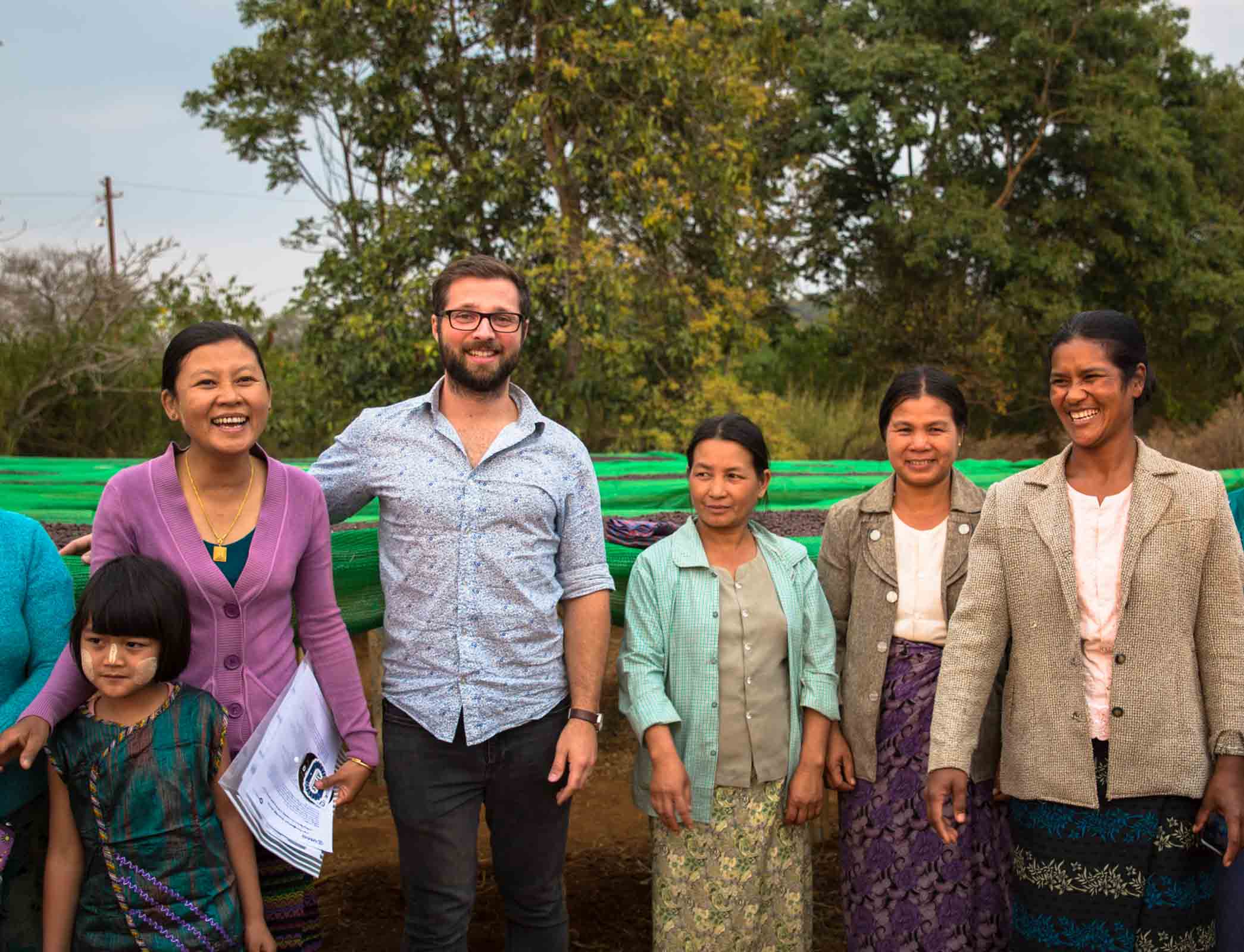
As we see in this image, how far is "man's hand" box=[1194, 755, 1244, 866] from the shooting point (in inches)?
77.4

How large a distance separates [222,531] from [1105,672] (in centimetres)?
156

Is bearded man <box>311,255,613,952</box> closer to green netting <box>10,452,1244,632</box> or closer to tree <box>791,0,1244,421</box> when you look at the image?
green netting <box>10,452,1244,632</box>

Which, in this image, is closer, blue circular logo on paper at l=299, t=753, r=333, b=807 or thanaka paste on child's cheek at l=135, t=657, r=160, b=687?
thanaka paste on child's cheek at l=135, t=657, r=160, b=687

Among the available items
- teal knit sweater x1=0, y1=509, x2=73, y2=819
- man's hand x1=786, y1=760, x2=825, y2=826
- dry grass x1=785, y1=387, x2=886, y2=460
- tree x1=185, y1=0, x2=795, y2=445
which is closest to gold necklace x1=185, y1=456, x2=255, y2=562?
teal knit sweater x1=0, y1=509, x2=73, y2=819

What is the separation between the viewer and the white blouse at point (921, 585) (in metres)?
2.40

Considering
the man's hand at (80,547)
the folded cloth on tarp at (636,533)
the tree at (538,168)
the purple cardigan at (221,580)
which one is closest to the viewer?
the purple cardigan at (221,580)

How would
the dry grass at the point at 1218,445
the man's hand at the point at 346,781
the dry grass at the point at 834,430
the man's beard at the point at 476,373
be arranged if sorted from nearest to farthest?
the man's hand at the point at 346,781 < the man's beard at the point at 476,373 < the dry grass at the point at 1218,445 < the dry grass at the point at 834,430

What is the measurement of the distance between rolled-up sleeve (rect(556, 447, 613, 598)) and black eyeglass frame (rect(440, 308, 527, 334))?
278mm

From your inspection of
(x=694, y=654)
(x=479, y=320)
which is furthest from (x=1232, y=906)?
(x=479, y=320)

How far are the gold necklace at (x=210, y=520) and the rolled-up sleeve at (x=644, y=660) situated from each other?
83cm

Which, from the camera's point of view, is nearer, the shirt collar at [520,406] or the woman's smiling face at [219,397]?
the woman's smiling face at [219,397]

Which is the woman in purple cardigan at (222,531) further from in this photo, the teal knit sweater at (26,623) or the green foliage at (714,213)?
the green foliage at (714,213)

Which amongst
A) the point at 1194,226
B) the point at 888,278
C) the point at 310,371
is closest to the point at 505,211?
the point at 310,371

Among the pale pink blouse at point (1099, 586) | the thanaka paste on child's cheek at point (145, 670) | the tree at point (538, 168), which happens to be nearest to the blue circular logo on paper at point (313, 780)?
the thanaka paste on child's cheek at point (145, 670)
